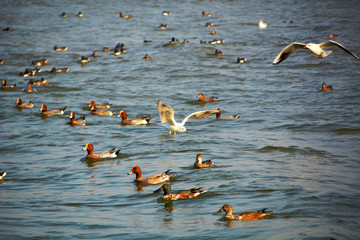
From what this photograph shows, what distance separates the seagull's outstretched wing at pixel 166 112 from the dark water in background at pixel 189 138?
81 centimetres

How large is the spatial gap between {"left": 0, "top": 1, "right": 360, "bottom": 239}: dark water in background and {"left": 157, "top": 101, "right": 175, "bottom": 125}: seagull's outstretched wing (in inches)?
32.1

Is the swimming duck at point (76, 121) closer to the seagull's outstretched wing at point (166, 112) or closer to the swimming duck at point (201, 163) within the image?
the seagull's outstretched wing at point (166, 112)

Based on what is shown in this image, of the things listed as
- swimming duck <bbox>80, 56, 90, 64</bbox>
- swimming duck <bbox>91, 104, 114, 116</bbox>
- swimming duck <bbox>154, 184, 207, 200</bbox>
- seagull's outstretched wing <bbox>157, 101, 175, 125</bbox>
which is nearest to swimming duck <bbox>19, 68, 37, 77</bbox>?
swimming duck <bbox>80, 56, 90, 64</bbox>

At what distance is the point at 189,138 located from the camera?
16.7 meters

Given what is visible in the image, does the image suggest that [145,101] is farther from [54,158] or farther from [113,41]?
[113,41]

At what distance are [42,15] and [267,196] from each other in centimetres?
3852

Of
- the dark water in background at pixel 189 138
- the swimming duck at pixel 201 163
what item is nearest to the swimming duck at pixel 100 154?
the dark water in background at pixel 189 138

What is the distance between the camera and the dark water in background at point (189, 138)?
9.98m

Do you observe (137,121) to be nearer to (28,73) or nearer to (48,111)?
(48,111)

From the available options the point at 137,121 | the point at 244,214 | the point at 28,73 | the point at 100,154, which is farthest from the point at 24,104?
the point at 244,214

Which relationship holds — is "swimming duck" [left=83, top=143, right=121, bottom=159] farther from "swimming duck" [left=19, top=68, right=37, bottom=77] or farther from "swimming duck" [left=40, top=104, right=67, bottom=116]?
"swimming duck" [left=19, top=68, right=37, bottom=77]

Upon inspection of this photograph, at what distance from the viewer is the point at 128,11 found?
4759cm

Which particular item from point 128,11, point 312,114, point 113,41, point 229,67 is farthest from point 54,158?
point 128,11

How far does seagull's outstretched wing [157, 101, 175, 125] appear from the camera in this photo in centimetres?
1466
